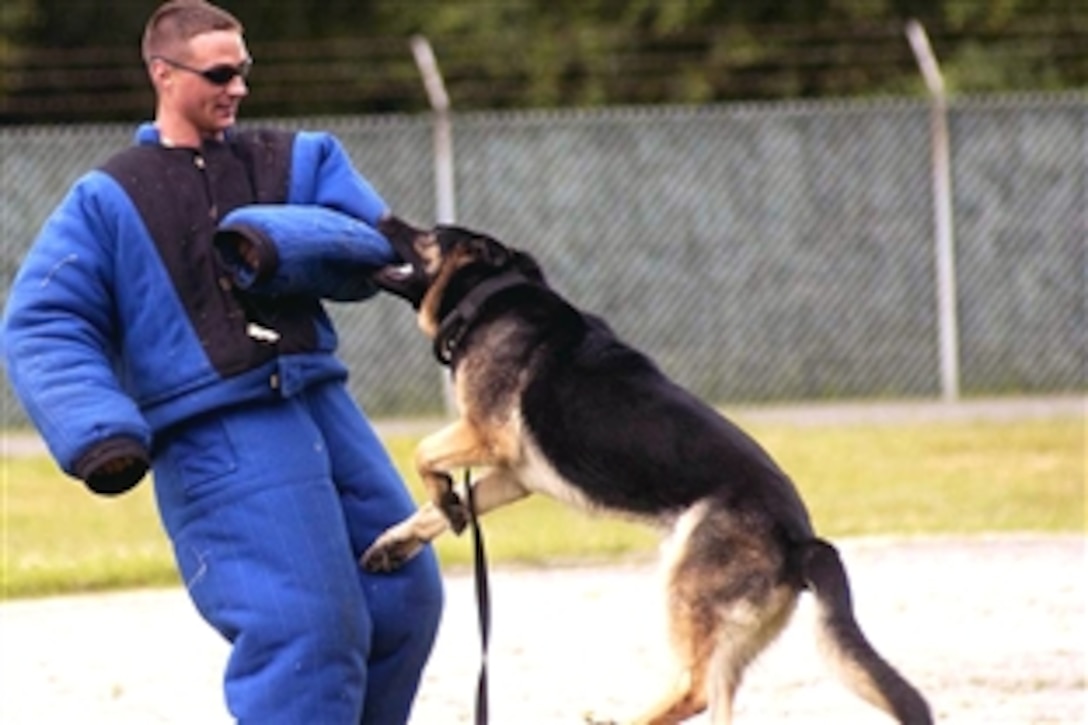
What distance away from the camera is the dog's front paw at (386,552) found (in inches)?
229

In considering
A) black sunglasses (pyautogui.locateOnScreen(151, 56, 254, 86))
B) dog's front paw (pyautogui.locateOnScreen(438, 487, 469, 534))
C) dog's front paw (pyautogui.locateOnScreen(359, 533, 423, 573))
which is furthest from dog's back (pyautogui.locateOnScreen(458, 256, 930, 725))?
black sunglasses (pyautogui.locateOnScreen(151, 56, 254, 86))

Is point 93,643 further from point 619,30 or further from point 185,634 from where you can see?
point 619,30

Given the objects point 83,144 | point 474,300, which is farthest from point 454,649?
point 83,144

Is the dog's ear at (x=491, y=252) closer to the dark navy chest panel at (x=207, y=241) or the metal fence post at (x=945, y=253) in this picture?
the dark navy chest panel at (x=207, y=241)

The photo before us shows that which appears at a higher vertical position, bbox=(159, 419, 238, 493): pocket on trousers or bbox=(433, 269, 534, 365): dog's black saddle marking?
bbox=(433, 269, 534, 365): dog's black saddle marking

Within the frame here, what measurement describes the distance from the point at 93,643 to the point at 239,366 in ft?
12.1

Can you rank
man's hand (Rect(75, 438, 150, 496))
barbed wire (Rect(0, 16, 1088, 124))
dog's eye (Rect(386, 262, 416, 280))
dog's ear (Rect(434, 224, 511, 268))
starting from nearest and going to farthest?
man's hand (Rect(75, 438, 150, 496)) → dog's eye (Rect(386, 262, 416, 280)) → dog's ear (Rect(434, 224, 511, 268)) → barbed wire (Rect(0, 16, 1088, 124))

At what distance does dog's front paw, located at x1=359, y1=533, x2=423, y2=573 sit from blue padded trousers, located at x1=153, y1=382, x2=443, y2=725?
52mm

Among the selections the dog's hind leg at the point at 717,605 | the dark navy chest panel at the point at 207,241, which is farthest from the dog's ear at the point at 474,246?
the dog's hind leg at the point at 717,605

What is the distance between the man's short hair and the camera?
562cm

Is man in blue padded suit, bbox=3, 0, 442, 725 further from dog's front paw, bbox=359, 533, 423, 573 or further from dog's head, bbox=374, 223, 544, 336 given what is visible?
dog's head, bbox=374, 223, 544, 336

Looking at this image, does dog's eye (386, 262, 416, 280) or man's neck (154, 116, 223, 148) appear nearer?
man's neck (154, 116, 223, 148)

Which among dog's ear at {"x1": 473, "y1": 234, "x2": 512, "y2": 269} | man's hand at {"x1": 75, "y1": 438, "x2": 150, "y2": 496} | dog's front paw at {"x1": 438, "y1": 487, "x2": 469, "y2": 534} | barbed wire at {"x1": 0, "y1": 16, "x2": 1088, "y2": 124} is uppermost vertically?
dog's ear at {"x1": 473, "y1": 234, "x2": 512, "y2": 269}

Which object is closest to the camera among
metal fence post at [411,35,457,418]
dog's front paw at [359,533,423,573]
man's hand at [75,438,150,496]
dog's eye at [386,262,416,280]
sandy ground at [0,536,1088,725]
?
man's hand at [75,438,150,496]
